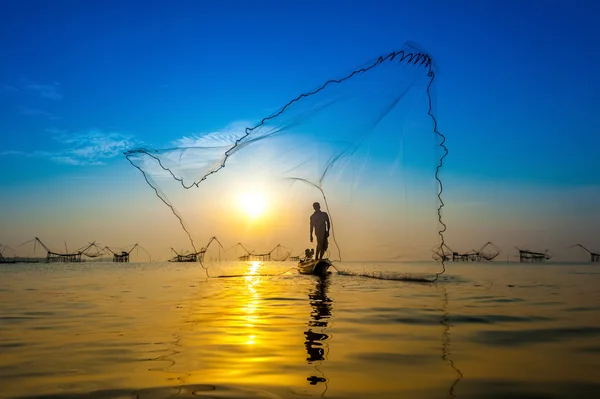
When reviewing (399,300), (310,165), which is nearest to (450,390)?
(399,300)

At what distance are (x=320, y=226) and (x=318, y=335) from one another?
1667cm

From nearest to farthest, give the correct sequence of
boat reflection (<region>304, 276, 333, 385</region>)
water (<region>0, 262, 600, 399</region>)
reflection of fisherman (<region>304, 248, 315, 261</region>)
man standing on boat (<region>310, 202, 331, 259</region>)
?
water (<region>0, 262, 600, 399</region>)
boat reflection (<region>304, 276, 333, 385</region>)
man standing on boat (<region>310, 202, 331, 259</region>)
reflection of fisherman (<region>304, 248, 315, 261</region>)

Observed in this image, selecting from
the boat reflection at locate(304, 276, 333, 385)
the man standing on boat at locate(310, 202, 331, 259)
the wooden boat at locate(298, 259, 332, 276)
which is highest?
the man standing on boat at locate(310, 202, 331, 259)

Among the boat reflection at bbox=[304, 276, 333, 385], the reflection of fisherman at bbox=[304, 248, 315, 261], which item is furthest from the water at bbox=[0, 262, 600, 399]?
the reflection of fisherman at bbox=[304, 248, 315, 261]

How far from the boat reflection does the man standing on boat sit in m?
11.0

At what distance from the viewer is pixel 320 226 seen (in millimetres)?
23938

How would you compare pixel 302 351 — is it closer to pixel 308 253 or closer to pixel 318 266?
pixel 318 266

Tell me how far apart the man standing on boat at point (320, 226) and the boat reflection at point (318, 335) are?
1096 cm

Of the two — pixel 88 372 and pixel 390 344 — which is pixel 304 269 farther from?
pixel 88 372

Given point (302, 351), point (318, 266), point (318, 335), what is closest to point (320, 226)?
point (318, 266)

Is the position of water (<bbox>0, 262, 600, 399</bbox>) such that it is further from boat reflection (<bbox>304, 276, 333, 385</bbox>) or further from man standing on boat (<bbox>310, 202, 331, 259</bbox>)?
man standing on boat (<bbox>310, 202, 331, 259</bbox>)

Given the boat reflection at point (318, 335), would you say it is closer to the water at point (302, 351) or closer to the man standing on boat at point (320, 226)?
the water at point (302, 351)

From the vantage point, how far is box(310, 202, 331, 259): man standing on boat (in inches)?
929

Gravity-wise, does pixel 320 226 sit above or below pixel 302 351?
above
